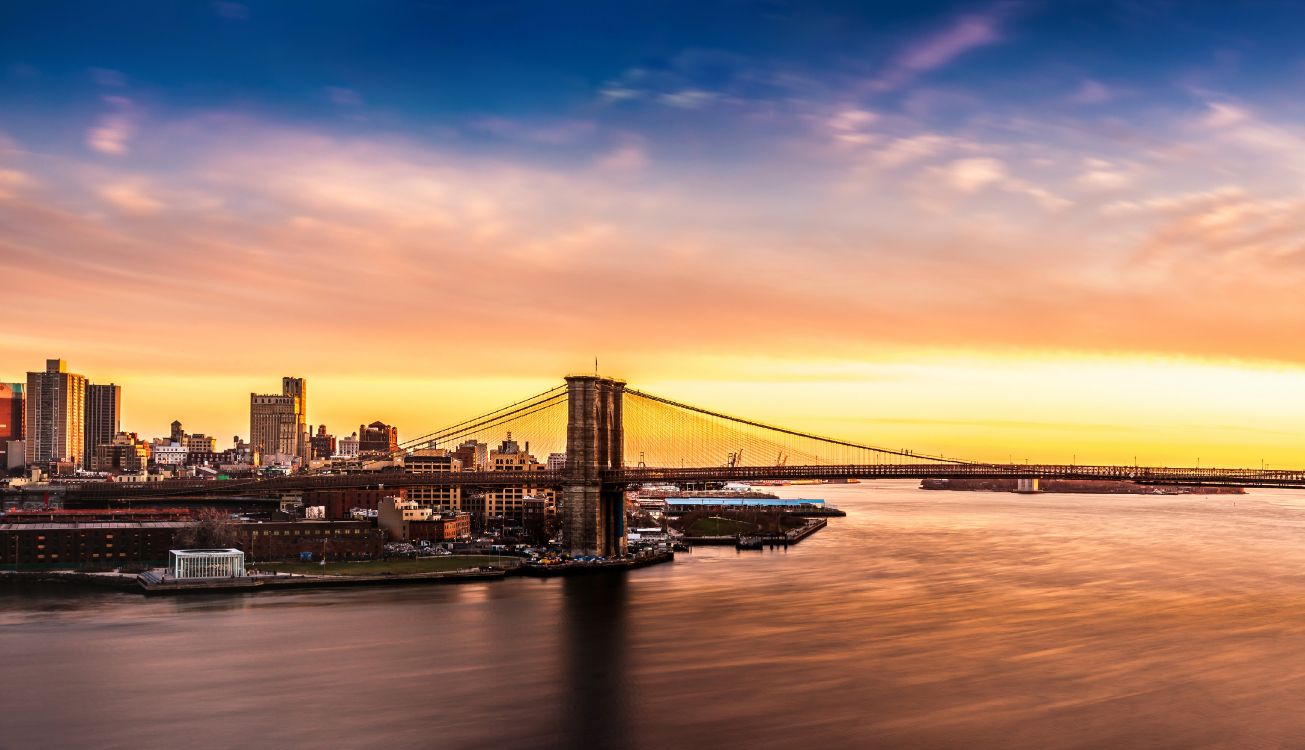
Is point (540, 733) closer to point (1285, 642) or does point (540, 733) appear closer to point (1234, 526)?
point (1285, 642)

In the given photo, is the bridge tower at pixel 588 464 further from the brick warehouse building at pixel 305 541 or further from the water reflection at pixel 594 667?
the brick warehouse building at pixel 305 541

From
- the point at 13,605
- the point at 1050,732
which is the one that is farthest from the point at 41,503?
the point at 1050,732

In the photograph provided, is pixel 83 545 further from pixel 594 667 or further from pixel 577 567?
pixel 594 667

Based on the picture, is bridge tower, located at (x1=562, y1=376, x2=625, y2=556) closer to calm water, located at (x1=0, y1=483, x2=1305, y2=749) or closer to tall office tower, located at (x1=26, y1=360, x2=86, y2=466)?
calm water, located at (x1=0, y1=483, x2=1305, y2=749)

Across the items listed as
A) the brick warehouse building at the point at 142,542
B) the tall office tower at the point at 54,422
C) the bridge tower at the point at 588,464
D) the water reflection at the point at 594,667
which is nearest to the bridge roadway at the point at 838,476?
the bridge tower at the point at 588,464

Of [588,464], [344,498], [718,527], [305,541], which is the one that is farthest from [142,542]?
[718,527]

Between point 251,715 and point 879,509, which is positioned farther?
point 879,509
